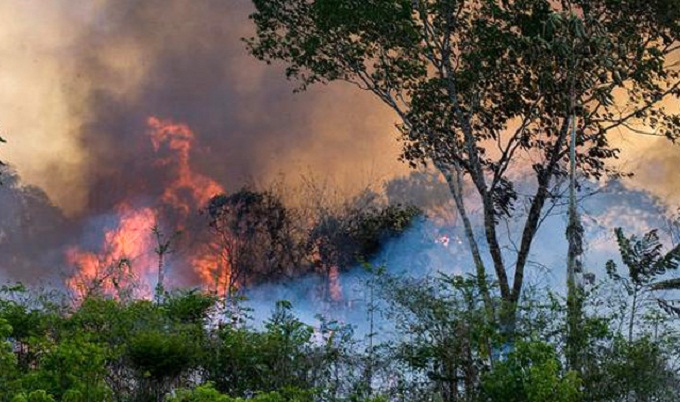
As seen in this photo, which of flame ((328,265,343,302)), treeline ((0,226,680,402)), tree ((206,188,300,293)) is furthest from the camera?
tree ((206,188,300,293))

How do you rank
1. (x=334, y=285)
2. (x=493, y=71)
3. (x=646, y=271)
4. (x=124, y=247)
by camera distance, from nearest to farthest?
(x=646, y=271), (x=493, y=71), (x=124, y=247), (x=334, y=285)

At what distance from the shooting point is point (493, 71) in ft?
57.6

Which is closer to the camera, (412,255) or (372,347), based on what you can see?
(372,347)

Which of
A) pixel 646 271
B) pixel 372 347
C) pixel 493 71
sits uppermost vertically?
pixel 493 71

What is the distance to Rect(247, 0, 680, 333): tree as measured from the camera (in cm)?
1650

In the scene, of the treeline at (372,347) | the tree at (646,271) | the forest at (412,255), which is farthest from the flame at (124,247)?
the tree at (646,271)

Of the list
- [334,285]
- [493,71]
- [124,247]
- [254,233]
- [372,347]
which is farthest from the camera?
[254,233]

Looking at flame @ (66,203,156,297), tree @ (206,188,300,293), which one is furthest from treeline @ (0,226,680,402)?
tree @ (206,188,300,293)

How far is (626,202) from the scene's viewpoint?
93.6 ft

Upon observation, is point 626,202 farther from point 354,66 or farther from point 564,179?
point 354,66

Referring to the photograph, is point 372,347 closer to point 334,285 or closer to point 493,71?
point 493,71

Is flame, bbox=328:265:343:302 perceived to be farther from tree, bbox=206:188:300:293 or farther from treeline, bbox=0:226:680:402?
treeline, bbox=0:226:680:402

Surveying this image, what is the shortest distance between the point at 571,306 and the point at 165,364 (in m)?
4.97

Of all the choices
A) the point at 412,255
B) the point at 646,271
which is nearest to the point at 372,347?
the point at 646,271
